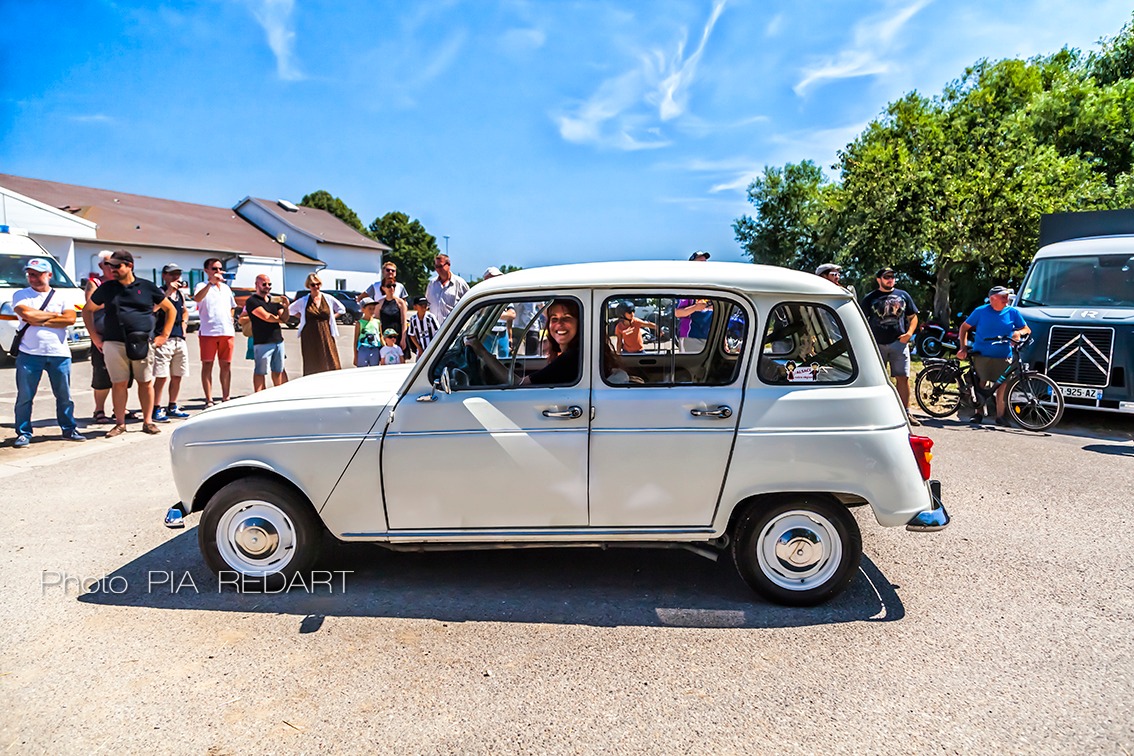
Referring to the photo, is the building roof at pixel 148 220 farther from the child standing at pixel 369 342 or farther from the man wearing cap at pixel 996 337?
the man wearing cap at pixel 996 337

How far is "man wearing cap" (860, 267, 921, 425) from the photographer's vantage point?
28.3 feet

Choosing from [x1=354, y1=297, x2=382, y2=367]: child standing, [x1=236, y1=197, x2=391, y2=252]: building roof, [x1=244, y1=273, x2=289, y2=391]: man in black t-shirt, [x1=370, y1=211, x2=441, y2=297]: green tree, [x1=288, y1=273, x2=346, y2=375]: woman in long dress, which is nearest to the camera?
[x1=354, y1=297, x2=382, y2=367]: child standing

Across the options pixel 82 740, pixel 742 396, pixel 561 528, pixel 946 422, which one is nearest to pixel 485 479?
pixel 561 528

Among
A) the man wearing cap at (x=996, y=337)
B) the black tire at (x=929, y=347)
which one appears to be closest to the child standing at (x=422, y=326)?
the man wearing cap at (x=996, y=337)

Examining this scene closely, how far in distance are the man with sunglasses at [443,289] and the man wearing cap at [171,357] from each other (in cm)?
311

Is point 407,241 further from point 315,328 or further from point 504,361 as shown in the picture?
point 504,361

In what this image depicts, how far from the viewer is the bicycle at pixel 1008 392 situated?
8883 mm

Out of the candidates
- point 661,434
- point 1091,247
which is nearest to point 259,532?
point 661,434

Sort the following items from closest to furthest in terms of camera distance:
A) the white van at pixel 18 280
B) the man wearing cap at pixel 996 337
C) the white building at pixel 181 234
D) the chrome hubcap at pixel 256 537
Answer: the chrome hubcap at pixel 256 537, the man wearing cap at pixel 996 337, the white van at pixel 18 280, the white building at pixel 181 234

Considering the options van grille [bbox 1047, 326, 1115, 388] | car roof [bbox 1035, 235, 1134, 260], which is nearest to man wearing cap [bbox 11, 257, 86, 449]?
van grille [bbox 1047, 326, 1115, 388]

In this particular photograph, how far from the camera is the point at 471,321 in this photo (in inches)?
153

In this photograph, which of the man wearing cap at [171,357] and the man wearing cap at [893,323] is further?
the man wearing cap at [893,323]

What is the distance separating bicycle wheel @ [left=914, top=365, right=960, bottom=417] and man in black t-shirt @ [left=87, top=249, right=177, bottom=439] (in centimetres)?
985

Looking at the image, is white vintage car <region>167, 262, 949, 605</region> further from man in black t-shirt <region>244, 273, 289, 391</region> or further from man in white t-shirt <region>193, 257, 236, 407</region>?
man in white t-shirt <region>193, 257, 236, 407</region>
